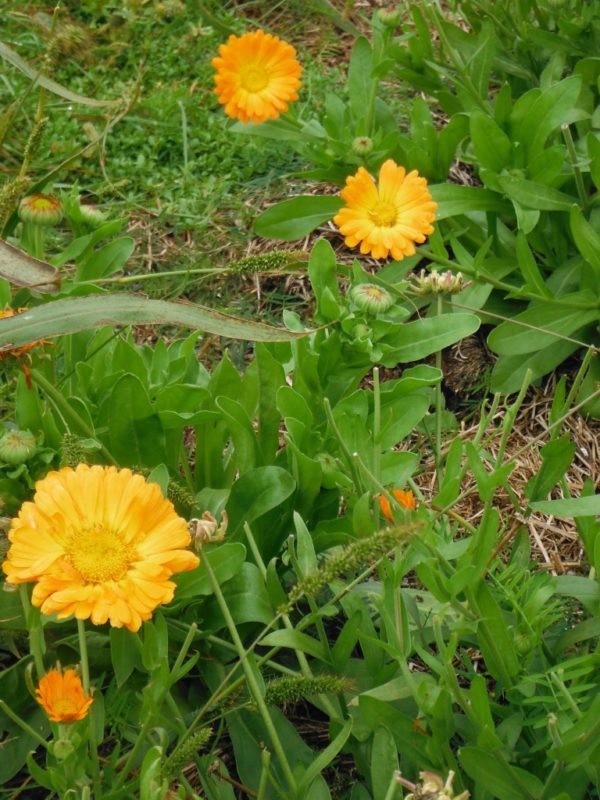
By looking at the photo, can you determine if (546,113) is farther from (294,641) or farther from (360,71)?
(294,641)

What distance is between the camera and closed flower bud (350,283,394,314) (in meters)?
1.86

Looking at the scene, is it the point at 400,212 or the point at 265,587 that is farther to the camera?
the point at 400,212

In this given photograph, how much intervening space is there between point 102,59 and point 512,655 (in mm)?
2536

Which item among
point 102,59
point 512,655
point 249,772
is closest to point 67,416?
point 249,772

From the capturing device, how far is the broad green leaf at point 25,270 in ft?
5.28

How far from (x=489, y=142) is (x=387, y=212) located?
563mm

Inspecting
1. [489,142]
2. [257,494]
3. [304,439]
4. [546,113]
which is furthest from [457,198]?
[257,494]

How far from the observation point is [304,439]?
74.7 inches

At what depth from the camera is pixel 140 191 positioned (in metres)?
3.11

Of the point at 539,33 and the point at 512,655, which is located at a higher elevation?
the point at 539,33

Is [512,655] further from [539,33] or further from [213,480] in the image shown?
[539,33]

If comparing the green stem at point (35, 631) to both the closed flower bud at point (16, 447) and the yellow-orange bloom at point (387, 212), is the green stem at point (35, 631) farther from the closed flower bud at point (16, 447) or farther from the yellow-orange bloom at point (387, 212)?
the yellow-orange bloom at point (387, 212)

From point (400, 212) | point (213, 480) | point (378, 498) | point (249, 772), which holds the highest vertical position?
point (400, 212)

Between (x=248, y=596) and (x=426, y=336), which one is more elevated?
(x=426, y=336)
